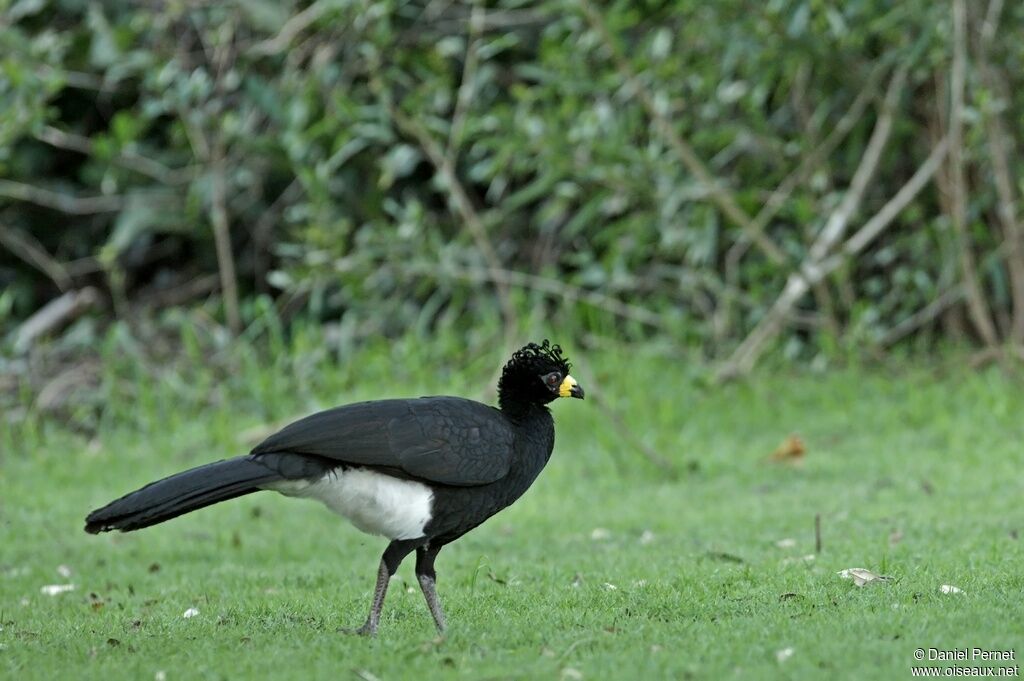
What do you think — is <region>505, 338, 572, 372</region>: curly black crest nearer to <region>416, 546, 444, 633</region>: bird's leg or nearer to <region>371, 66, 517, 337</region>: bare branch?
<region>416, 546, 444, 633</region>: bird's leg

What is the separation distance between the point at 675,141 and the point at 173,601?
200 inches

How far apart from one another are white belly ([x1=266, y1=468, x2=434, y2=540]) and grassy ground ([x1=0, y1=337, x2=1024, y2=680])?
358mm

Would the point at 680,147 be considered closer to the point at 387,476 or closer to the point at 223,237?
the point at 223,237

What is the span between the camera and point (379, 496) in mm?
4844

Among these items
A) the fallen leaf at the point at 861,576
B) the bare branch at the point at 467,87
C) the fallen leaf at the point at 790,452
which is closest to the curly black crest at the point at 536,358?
the fallen leaf at the point at 861,576

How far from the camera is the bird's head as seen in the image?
17.6ft

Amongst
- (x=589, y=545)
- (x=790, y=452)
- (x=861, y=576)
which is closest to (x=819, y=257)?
(x=790, y=452)

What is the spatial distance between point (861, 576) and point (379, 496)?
175 centimetres

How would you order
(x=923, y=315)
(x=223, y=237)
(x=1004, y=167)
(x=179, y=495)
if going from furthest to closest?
(x=223, y=237) < (x=923, y=315) < (x=1004, y=167) < (x=179, y=495)

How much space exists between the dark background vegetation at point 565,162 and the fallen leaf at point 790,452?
1.37m

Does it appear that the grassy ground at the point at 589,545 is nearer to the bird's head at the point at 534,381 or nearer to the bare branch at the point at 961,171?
the bare branch at the point at 961,171

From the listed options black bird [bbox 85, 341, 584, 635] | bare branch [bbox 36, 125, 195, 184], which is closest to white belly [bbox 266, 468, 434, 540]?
black bird [bbox 85, 341, 584, 635]

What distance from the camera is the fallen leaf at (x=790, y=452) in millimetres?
8380

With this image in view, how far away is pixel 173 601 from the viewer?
5.74 meters
